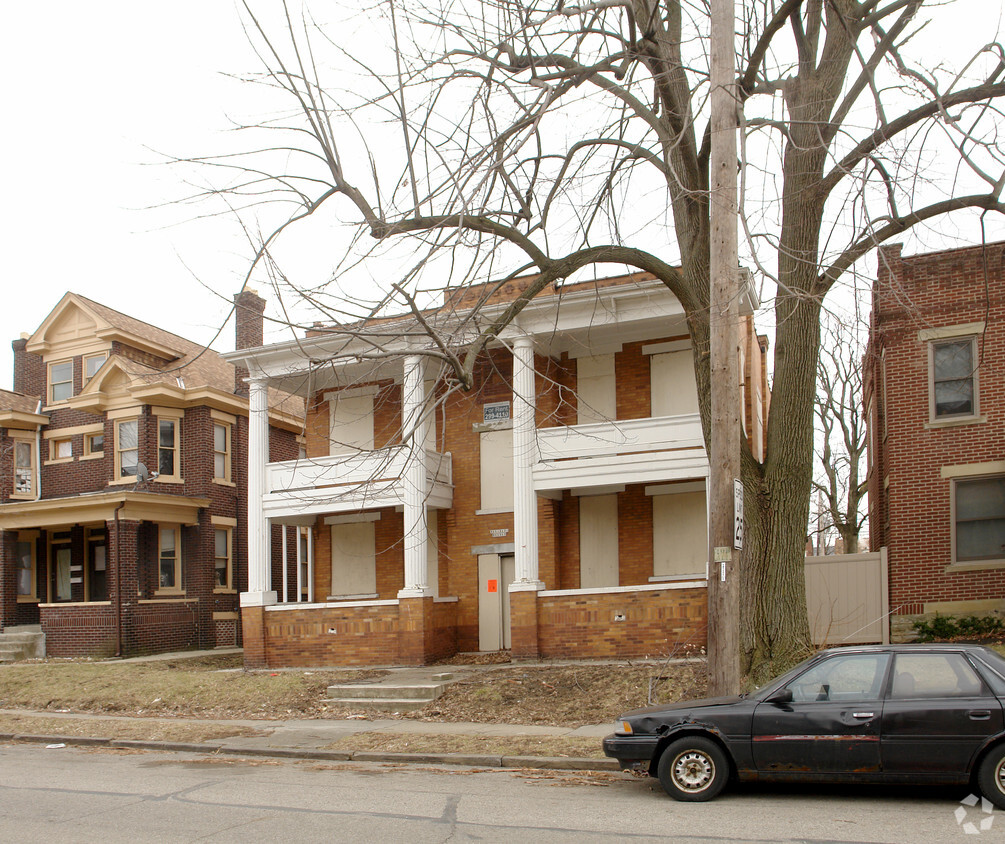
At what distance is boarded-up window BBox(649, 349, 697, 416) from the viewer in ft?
63.0

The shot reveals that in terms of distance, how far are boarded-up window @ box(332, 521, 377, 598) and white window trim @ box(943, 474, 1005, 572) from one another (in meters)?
12.0

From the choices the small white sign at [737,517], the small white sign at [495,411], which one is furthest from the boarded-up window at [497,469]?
the small white sign at [737,517]

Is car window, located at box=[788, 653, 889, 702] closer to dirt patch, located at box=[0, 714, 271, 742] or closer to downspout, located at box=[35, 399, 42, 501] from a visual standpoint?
dirt patch, located at box=[0, 714, 271, 742]

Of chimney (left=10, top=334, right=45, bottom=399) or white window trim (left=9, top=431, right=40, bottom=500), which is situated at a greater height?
chimney (left=10, top=334, right=45, bottom=399)

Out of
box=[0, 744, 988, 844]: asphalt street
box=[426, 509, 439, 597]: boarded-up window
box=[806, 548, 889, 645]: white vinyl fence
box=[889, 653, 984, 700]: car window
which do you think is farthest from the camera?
box=[426, 509, 439, 597]: boarded-up window

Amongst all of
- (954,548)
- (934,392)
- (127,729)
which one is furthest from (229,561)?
(934,392)

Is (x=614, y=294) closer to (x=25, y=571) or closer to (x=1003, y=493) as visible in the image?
(x=1003, y=493)

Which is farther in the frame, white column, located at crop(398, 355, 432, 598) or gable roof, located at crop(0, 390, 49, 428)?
gable roof, located at crop(0, 390, 49, 428)

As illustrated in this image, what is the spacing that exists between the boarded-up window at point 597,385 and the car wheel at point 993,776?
41.1 feet

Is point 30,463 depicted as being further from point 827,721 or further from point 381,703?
point 827,721

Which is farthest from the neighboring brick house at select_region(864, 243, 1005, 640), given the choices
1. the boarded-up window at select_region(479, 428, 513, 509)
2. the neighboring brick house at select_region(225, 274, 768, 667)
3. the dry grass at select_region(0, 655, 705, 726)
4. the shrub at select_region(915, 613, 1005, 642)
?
the boarded-up window at select_region(479, 428, 513, 509)

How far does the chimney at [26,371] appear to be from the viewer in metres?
28.7

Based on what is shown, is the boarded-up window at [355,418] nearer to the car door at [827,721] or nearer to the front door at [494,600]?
the front door at [494,600]

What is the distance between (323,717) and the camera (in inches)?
599
